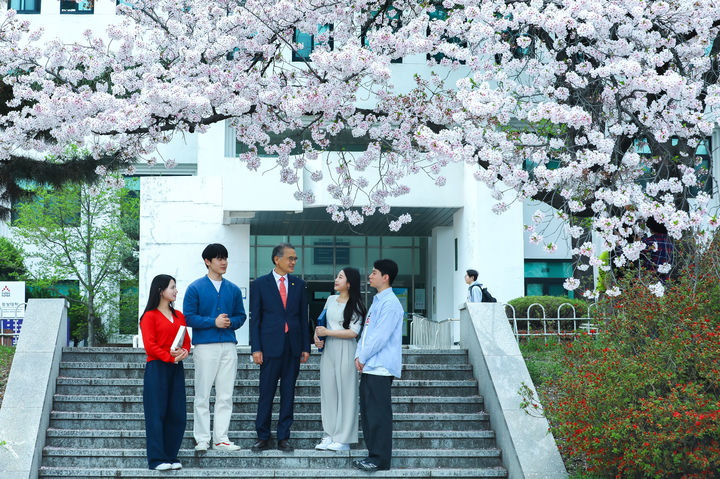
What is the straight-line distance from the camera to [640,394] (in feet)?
23.6

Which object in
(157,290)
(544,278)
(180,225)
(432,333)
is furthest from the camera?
(544,278)

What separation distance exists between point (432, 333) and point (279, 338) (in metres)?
10.8

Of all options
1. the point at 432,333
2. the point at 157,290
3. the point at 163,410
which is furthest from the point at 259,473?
the point at 432,333

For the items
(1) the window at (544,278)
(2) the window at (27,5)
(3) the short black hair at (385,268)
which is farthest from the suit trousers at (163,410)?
(2) the window at (27,5)

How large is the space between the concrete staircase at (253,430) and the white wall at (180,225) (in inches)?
433

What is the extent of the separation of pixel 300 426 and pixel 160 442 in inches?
67.5

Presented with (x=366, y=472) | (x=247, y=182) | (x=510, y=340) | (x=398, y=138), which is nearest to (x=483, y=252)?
(x=247, y=182)

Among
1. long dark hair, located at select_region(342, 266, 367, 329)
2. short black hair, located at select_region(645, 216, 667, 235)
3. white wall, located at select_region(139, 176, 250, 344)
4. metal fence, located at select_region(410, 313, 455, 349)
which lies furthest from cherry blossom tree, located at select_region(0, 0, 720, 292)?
white wall, located at select_region(139, 176, 250, 344)

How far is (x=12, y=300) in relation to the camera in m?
20.8

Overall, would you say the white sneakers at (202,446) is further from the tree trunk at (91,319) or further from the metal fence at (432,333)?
the tree trunk at (91,319)

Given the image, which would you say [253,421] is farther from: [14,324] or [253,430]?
[14,324]

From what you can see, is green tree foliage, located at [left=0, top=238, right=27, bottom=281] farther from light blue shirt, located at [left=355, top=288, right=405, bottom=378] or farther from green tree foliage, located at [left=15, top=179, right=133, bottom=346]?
light blue shirt, located at [left=355, top=288, right=405, bottom=378]

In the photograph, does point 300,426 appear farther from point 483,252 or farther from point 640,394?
point 483,252

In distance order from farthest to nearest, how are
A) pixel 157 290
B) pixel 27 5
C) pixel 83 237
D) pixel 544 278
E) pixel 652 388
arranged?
1. pixel 83 237
2. pixel 27 5
3. pixel 544 278
4. pixel 157 290
5. pixel 652 388
